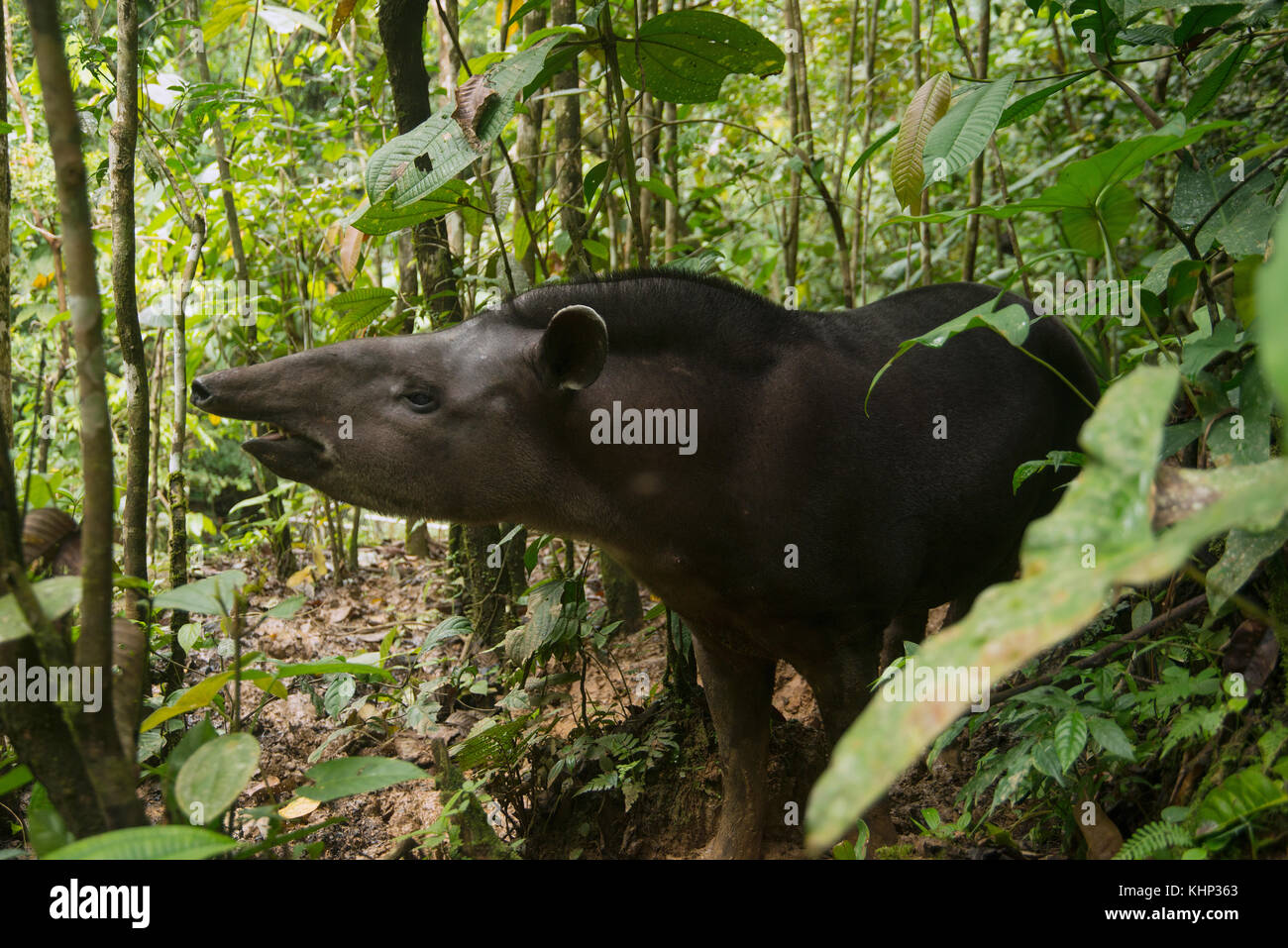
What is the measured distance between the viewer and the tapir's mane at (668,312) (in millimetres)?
3543

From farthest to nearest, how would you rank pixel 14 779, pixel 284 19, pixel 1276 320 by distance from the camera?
pixel 284 19 → pixel 14 779 → pixel 1276 320

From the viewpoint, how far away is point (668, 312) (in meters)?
3.56

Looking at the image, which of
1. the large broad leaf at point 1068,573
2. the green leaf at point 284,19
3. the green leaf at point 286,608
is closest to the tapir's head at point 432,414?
the green leaf at point 286,608

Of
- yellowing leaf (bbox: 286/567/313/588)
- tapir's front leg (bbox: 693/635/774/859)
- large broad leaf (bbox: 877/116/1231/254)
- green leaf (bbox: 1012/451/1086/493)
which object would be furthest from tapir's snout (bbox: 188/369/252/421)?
yellowing leaf (bbox: 286/567/313/588)

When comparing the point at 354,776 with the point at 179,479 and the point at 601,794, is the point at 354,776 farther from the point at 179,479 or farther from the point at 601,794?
the point at 179,479

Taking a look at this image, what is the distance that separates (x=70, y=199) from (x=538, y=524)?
197 cm

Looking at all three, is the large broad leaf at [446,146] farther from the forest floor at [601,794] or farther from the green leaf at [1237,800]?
the green leaf at [1237,800]

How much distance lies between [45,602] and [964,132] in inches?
105

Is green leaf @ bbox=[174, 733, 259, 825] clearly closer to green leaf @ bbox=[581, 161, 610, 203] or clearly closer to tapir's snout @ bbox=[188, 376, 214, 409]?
tapir's snout @ bbox=[188, 376, 214, 409]

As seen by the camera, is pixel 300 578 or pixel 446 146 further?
pixel 300 578

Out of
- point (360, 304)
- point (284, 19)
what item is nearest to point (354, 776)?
point (360, 304)

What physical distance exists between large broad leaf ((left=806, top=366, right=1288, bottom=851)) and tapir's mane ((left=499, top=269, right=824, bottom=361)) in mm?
2172

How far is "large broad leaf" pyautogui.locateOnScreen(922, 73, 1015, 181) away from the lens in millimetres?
2941
